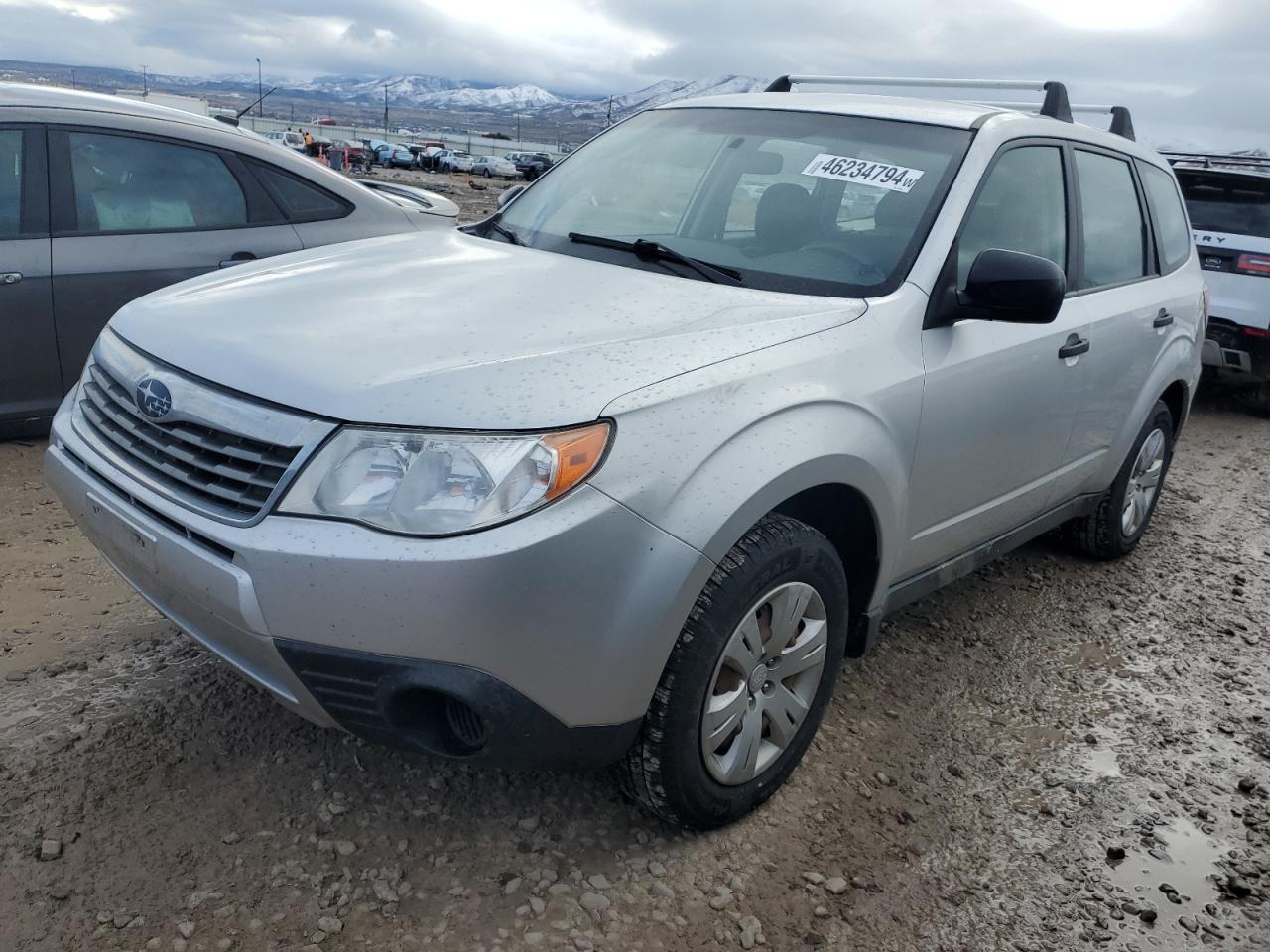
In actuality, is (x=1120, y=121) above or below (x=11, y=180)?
above

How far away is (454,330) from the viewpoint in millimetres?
2334

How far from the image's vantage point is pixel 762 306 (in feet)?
8.63

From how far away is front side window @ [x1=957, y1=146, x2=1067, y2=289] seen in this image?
308cm

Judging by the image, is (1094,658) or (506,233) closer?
(506,233)

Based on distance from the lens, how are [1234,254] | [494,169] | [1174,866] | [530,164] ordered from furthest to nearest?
[530,164]
[494,169]
[1234,254]
[1174,866]

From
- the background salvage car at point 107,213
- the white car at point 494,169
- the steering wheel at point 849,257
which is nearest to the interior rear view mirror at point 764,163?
the steering wheel at point 849,257

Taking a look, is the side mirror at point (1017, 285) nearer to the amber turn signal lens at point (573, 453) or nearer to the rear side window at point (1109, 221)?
the rear side window at point (1109, 221)

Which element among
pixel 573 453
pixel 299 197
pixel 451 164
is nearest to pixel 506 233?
pixel 573 453

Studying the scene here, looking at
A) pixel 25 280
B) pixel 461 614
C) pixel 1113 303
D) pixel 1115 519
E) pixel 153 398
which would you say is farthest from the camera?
pixel 1115 519

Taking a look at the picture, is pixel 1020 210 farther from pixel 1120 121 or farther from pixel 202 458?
pixel 202 458

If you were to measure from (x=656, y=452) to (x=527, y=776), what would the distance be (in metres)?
1.07

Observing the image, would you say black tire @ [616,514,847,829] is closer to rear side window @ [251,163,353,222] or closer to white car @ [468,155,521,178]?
rear side window @ [251,163,353,222]

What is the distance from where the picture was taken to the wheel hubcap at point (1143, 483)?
450 centimetres

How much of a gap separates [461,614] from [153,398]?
2.96 feet
